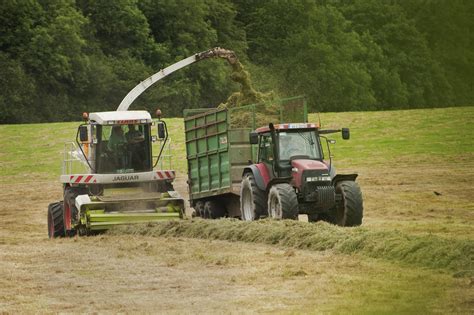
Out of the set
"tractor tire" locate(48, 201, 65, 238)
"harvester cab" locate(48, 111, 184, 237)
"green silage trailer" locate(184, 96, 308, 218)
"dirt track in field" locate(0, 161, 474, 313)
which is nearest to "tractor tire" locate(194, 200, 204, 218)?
"green silage trailer" locate(184, 96, 308, 218)

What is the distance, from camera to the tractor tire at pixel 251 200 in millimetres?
19484

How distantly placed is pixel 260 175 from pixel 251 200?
1.60 ft

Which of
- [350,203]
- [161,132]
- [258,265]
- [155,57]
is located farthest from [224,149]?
[155,57]

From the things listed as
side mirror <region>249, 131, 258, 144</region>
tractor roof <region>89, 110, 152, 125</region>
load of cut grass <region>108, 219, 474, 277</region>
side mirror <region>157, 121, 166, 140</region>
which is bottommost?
load of cut grass <region>108, 219, 474, 277</region>

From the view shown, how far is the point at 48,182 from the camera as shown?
3719cm

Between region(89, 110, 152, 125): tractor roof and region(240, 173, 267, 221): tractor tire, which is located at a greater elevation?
region(89, 110, 152, 125): tractor roof

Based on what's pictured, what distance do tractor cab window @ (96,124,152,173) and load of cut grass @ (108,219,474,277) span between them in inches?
78.4

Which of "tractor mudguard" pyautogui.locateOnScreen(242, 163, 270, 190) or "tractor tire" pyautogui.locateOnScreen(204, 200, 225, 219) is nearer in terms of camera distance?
"tractor mudguard" pyautogui.locateOnScreen(242, 163, 270, 190)

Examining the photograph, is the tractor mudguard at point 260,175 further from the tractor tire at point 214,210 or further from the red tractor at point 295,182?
the tractor tire at point 214,210

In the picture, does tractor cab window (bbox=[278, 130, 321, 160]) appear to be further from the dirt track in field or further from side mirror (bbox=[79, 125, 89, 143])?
side mirror (bbox=[79, 125, 89, 143])

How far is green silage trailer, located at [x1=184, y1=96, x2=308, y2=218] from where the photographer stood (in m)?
21.5

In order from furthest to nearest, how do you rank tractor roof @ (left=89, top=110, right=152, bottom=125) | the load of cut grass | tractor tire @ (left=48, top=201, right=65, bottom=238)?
tractor roof @ (left=89, top=110, right=152, bottom=125), tractor tire @ (left=48, top=201, right=65, bottom=238), the load of cut grass

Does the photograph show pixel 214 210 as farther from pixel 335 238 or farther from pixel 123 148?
pixel 335 238

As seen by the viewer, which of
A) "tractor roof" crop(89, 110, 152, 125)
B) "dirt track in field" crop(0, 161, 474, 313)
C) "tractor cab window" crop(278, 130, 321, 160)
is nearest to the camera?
"dirt track in field" crop(0, 161, 474, 313)
